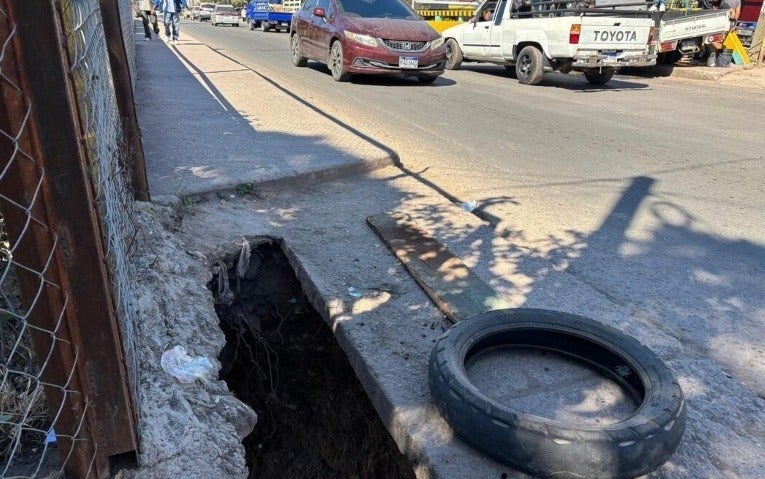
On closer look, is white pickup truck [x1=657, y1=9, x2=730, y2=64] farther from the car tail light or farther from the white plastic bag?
the white plastic bag

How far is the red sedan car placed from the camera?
11406mm

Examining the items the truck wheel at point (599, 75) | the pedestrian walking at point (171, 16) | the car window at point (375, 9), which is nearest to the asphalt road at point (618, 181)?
the truck wheel at point (599, 75)

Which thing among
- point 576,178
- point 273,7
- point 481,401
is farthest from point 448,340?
point 273,7

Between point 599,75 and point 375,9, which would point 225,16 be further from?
point 599,75

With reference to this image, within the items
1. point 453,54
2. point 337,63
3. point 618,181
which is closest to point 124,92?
point 618,181

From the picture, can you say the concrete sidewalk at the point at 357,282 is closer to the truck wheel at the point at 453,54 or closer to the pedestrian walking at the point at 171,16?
the truck wheel at the point at 453,54

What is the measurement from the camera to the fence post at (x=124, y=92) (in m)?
3.82

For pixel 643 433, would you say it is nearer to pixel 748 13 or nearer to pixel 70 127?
pixel 70 127

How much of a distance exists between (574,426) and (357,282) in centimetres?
171

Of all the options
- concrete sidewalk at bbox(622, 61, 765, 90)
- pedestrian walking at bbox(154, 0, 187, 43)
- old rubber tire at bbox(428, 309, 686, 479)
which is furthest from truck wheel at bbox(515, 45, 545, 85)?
pedestrian walking at bbox(154, 0, 187, 43)

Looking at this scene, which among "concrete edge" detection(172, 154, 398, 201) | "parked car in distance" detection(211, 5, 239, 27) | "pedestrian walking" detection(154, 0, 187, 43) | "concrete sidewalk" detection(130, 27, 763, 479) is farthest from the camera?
"parked car in distance" detection(211, 5, 239, 27)

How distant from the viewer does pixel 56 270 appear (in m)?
1.62

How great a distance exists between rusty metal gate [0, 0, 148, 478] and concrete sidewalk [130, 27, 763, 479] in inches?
12.0

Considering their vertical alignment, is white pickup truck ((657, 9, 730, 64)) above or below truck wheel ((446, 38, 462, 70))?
above
